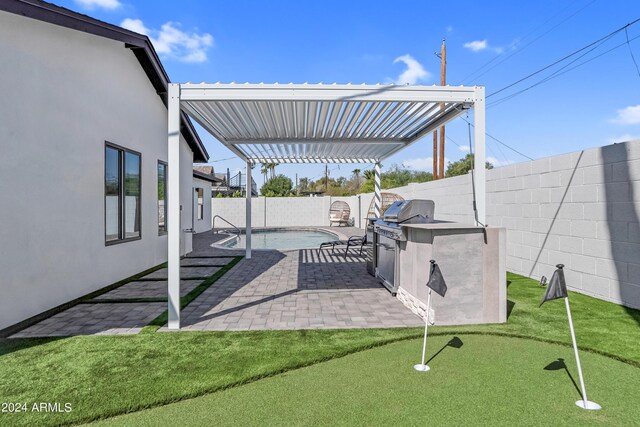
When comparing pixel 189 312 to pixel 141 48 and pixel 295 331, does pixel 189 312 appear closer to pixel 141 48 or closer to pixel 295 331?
pixel 295 331

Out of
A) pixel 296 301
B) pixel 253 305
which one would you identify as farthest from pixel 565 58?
pixel 253 305

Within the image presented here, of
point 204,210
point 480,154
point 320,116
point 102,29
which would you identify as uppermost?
point 102,29

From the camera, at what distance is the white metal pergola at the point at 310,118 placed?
478 centimetres

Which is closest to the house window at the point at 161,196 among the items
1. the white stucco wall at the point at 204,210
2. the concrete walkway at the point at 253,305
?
the concrete walkway at the point at 253,305

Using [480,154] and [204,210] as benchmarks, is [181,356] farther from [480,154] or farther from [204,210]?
[204,210]

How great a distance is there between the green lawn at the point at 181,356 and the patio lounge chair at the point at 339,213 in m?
18.9

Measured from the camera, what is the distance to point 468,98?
493 centimetres

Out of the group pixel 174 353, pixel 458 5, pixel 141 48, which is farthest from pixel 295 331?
pixel 458 5

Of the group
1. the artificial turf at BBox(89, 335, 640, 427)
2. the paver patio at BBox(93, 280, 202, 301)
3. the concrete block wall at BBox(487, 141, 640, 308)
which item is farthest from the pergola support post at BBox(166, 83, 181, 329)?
the concrete block wall at BBox(487, 141, 640, 308)

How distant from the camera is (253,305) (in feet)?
18.7

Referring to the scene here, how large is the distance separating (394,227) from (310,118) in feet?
8.47

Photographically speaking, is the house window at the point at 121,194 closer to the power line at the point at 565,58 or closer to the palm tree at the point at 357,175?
the power line at the point at 565,58

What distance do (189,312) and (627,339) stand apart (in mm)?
5464

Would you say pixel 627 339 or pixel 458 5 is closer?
pixel 627 339
